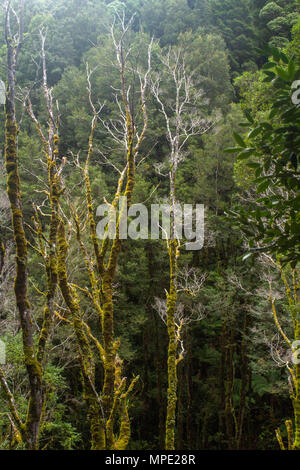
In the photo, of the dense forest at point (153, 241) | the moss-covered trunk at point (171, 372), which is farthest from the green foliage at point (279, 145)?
the moss-covered trunk at point (171, 372)

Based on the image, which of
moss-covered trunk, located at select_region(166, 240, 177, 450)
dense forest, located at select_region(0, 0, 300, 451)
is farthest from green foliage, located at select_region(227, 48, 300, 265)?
moss-covered trunk, located at select_region(166, 240, 177, 450)

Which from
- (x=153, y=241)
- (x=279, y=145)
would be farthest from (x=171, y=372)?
(x=153, y=241)

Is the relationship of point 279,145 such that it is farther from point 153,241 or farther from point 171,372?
point 153,241

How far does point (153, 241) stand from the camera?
12570 millimetres

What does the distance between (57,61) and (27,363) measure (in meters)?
24.0

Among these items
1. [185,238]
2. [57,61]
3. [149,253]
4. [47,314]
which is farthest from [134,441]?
[57,61]

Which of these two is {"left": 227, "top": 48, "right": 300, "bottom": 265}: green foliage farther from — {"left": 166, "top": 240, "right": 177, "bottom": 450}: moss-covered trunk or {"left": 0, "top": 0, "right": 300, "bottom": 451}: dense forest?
{"left": 166, "top": 240, "right": 177, "bottom": 450}: moss-covered trunk

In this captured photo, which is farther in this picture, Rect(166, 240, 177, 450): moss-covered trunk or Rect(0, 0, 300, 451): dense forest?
Rect(166, 240, 177, 450): moss-covered trunk

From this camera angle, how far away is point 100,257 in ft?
8.93

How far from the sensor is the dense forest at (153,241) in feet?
7.30

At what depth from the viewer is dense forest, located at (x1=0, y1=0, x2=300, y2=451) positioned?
222cm

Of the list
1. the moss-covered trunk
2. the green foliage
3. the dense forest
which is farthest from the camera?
the moss-covered trunk

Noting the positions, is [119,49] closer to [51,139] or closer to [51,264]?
[51,139]

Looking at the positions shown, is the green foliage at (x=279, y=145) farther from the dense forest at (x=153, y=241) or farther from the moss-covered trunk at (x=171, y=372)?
the moss-covered trunk at (x=171, y=372)
